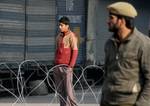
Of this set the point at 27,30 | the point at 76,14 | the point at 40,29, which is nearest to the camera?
the point at 27,30

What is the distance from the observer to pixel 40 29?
61.1 feet

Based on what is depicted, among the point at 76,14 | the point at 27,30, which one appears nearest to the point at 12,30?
the point at 27,30

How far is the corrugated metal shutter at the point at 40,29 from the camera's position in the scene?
1827 centimetres

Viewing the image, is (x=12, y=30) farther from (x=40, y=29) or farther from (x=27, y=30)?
(x=40, y=29)

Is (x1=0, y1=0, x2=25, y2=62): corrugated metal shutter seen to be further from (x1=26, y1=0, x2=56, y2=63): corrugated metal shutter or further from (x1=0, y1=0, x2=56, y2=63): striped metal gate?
(x1=26, y1=0, x2=56, y2=63): corrugated metal shutter

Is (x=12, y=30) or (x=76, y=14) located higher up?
(x=76, y=14)

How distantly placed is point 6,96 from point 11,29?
1.76 metres

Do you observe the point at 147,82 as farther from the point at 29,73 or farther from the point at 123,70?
the point at 29,73

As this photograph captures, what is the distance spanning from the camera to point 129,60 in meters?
6.38

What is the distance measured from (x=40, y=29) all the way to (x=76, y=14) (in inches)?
67.2

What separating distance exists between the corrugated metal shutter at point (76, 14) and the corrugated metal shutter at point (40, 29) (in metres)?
0.41

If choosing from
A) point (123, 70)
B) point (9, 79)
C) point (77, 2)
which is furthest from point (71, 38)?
point (77, 2)

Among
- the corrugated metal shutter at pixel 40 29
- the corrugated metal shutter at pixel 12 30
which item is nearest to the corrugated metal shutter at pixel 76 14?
the corrugated metal shutter at pixel 40 29

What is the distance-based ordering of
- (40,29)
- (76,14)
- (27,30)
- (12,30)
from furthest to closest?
(76,14)
(40,29)
(27,30)
(12,30)
